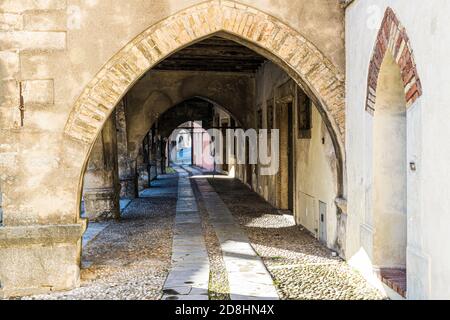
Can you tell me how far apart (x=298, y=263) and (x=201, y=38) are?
2.93 m

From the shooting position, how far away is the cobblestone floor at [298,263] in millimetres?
4504

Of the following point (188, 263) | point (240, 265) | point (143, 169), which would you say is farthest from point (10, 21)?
point (143, 169)

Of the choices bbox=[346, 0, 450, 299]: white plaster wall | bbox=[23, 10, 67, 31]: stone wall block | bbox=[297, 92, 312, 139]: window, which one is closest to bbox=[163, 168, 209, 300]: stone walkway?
bbox=[346, 0, 450, 299]: white plaster wall

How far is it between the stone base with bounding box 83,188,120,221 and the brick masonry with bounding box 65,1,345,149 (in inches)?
177

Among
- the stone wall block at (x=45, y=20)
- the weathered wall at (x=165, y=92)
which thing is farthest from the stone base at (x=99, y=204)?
the stone wall block at (x=45, y=20)

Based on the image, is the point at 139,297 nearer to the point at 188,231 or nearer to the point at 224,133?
the point at 188,231

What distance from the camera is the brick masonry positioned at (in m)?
5.12

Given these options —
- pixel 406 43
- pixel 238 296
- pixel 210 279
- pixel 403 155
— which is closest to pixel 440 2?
pixel 406 43

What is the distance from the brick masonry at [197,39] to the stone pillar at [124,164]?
7470mm

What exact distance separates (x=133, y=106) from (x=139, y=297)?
31.7 ft

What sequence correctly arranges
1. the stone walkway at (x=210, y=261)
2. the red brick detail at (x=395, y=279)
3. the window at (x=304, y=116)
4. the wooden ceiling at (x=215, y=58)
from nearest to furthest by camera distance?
the red brick detail at (x=395, y=279)
the stone walkway at (x=210, y=261)
the window at (x=304, y=116)
the wooden ceiling at (x=215, y=58)

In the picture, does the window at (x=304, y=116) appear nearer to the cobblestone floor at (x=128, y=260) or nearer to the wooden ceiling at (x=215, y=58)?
the wooden ceiling at (x=215, y=58)

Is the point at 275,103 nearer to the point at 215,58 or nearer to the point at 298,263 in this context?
the point at 215,58

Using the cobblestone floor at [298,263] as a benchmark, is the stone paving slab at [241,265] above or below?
above
